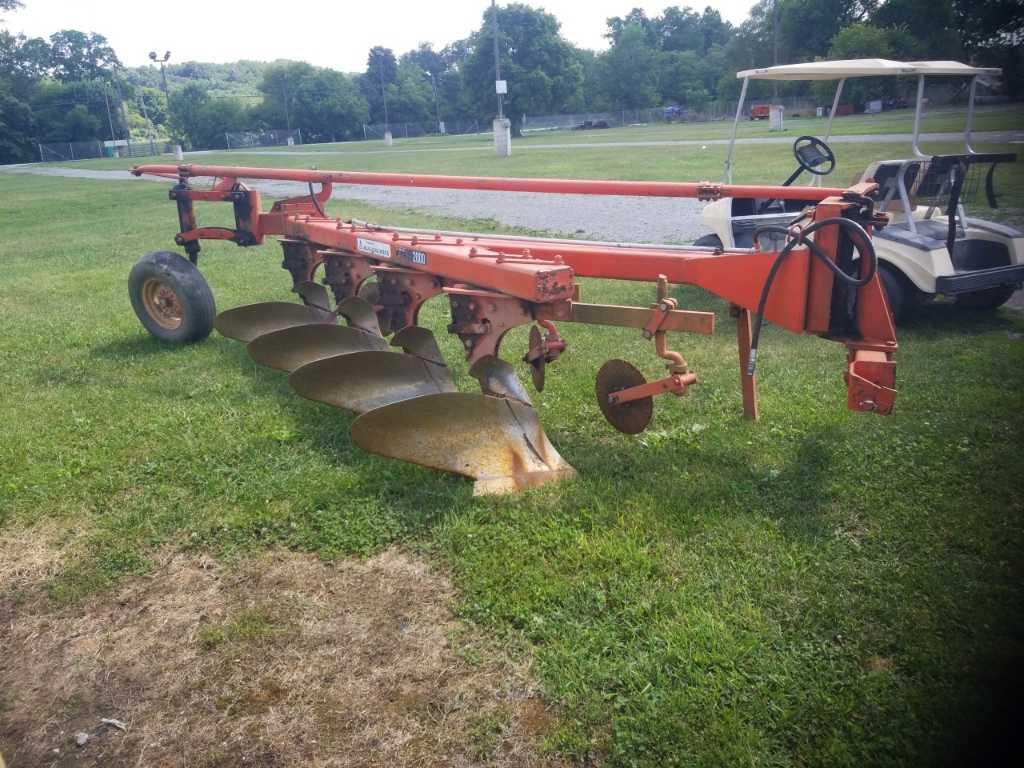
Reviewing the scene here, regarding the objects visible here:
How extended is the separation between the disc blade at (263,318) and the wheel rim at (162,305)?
59cm

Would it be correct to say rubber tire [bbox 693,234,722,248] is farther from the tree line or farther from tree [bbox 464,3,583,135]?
tree [bbox 464,3,583,135]

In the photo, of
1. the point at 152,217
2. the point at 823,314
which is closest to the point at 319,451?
the point at 823,314

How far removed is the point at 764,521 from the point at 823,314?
1008 mm

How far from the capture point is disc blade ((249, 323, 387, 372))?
5.35 metres

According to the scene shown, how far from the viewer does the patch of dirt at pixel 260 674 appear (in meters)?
2.46

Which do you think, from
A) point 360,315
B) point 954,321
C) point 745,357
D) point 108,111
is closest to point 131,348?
point 360,315

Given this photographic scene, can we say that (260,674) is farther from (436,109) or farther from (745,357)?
(436,109)

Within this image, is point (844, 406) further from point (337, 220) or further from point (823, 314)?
point (337, 220)

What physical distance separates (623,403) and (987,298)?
4.23 meters

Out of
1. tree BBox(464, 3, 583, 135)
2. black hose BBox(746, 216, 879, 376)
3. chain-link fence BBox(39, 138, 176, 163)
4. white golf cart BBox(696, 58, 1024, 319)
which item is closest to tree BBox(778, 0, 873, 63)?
white golf cart BBox(696, 58, 1024, 319)

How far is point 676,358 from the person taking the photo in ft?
12.7

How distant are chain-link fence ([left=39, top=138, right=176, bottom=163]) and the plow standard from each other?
61.9 metres

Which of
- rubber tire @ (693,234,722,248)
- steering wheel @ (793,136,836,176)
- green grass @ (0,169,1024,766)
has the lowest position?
green grass @ (0,169,1024,766)

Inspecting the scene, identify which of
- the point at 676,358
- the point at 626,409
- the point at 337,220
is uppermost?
the point at 337,220
